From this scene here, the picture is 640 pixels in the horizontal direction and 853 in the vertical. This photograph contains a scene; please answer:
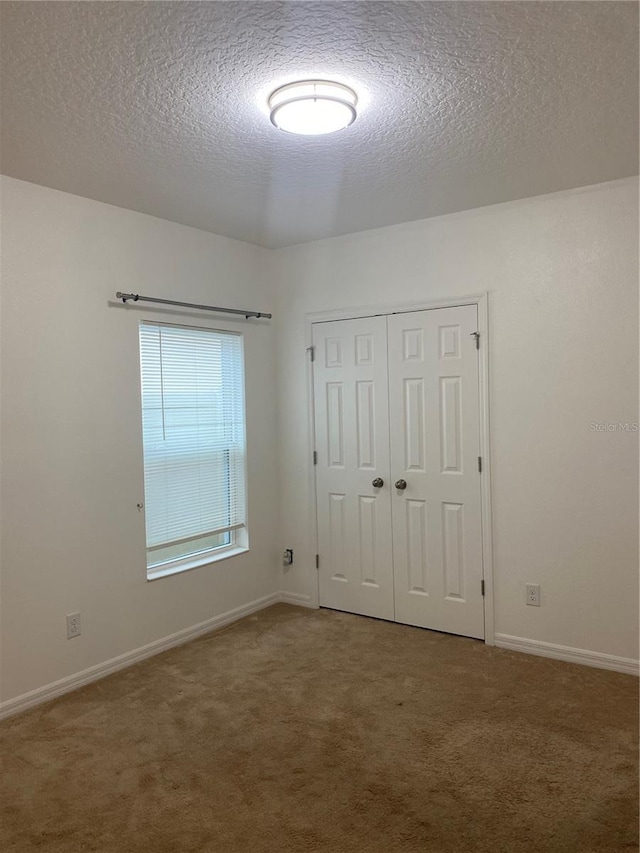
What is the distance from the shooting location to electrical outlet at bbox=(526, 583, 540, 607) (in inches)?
141

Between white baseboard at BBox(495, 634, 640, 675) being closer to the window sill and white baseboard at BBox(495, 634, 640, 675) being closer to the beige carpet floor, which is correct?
the beige carpet floor

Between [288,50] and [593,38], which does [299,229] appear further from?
[593,38]

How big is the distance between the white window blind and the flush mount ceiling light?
67.2 inches

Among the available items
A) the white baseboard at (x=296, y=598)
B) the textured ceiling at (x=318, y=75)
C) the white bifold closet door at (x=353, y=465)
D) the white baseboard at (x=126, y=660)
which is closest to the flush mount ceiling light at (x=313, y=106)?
the textured ceiling at (x=318, y=75)

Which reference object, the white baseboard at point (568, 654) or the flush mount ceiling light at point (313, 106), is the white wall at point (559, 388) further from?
the flush mount ceiling light at point (313, 106)

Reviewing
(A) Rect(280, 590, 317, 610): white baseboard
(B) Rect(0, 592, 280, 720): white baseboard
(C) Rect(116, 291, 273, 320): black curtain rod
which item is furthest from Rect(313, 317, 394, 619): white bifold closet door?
(B) Rect(0, 592, 280, 720): white baseboard

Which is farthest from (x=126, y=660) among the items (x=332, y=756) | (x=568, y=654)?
(x=568, y=654)

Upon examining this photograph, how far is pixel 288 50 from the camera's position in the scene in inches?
78.5

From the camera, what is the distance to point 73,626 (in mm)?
3297

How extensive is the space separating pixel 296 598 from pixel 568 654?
74.3 inches

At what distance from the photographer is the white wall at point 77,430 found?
10.0ft

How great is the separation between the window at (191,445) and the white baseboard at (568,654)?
1837mm

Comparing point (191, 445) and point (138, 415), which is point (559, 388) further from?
point (138, 415)

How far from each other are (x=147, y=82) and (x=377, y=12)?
0.84 metres
